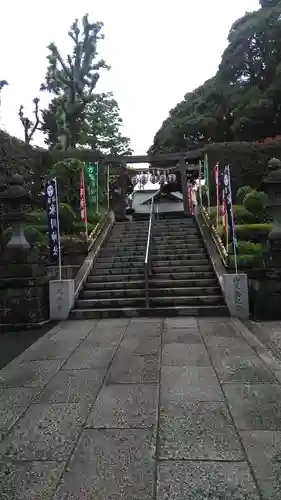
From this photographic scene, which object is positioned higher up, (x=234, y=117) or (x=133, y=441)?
(x=234, y=117)

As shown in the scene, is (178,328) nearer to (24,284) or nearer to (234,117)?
(24,284)

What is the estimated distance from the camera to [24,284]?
7375 millimetres

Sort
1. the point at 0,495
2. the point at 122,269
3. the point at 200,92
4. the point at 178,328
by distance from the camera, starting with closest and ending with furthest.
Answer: the point at 0,495 → the point at 178,328 → the point at 122,269 → the point at 200,92

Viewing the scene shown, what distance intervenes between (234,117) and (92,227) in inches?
581

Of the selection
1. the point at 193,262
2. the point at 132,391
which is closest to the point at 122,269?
the point at 193,262

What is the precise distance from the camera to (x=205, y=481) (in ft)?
7.32

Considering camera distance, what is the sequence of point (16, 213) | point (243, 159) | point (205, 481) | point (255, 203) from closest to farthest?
point (205, 481)
point (16, 213)
point (255, 203)
point (243, 159)

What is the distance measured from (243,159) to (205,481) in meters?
16.4

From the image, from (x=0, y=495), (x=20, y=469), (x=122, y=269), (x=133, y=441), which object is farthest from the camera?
(x=122, y=269)

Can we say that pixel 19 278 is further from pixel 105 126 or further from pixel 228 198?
pixel 105 126

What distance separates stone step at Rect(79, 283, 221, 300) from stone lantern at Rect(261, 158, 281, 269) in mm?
1451

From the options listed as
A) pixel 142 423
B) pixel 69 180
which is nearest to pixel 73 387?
pixel 142 423

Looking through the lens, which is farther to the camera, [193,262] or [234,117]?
[234,117]

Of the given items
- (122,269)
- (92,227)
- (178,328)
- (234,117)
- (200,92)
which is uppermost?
(200,92)
